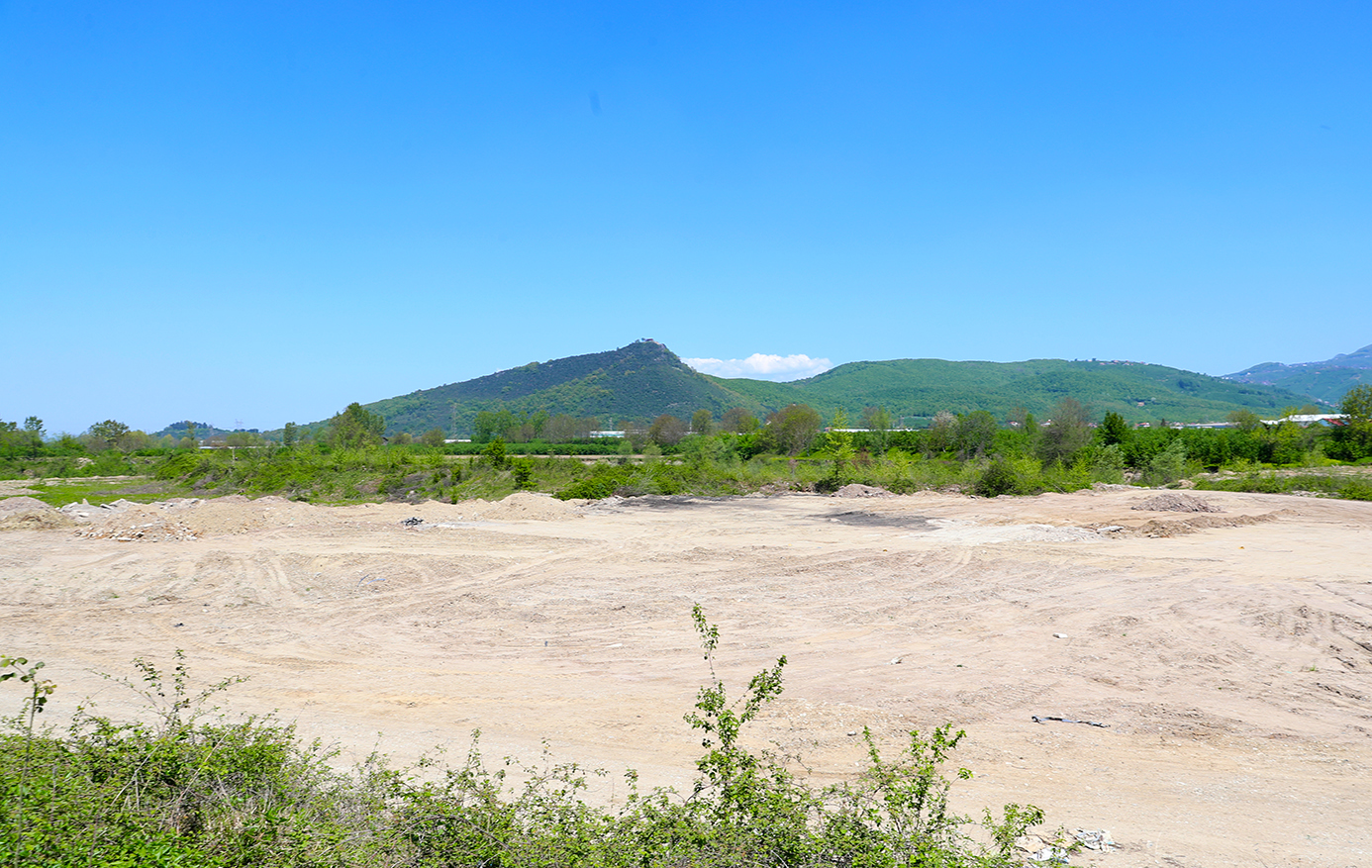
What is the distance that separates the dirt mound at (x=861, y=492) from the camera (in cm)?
3684

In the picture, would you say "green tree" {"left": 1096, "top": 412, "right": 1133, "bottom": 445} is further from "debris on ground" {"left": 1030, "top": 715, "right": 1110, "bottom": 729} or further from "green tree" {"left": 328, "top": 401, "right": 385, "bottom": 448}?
"green tree" {"left": 328, "top": 401, "right": 385, "bottom": 448}

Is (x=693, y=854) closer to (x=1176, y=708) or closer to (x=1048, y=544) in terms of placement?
(x=1176, y=708)

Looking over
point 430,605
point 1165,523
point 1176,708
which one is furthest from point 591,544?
point 1165,523

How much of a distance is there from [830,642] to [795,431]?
5378 cm

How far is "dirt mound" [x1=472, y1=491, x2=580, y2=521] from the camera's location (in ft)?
92.5

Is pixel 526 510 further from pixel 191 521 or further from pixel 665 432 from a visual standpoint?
pixel 665 432

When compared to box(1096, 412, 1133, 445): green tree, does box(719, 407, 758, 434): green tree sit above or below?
above

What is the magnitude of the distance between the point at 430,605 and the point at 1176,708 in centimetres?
1337

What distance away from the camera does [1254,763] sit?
24.5ft

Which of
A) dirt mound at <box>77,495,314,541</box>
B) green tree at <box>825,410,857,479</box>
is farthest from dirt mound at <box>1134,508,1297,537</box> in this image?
dirt mound at <box>77,495,314,541</box>

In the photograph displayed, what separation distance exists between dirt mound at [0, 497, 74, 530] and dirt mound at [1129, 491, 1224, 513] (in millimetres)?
42472

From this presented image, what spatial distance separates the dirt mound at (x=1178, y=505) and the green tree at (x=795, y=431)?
35.5 m

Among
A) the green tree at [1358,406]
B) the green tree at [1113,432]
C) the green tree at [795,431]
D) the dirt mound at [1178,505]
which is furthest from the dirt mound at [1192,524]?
the green tree at [795,431]

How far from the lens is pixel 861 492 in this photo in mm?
37312
